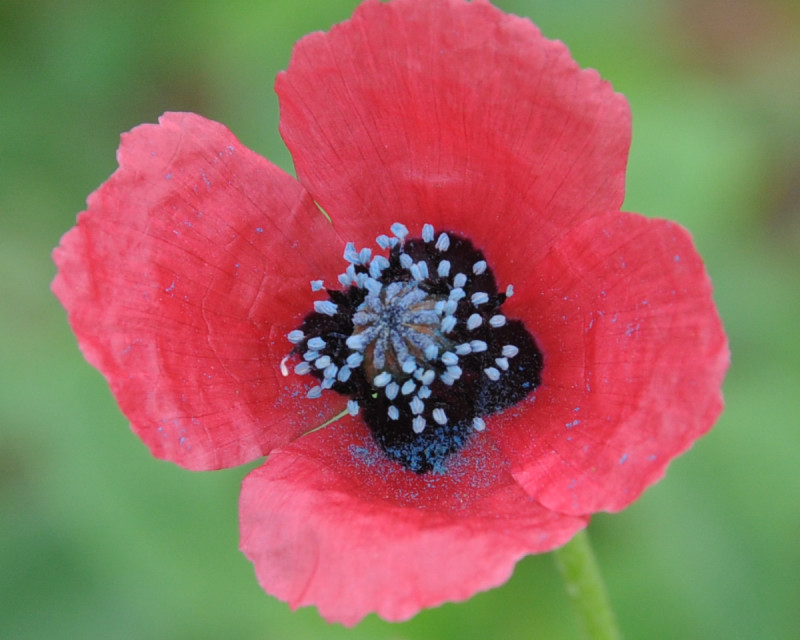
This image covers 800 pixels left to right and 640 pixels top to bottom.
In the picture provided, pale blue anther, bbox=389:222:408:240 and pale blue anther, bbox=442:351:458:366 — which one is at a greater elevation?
pale blue anther, bbox=389:222:408:240

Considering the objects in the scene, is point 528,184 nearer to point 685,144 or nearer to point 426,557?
point 426,557

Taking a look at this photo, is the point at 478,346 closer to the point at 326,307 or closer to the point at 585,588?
the point at 326,307

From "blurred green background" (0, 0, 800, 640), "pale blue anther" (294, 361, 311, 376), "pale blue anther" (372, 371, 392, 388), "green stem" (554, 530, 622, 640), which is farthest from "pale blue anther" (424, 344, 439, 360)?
"blurred green background" (0, 0, 800, 640)

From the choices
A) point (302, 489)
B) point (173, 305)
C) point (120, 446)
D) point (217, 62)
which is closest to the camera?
point (302, 489)

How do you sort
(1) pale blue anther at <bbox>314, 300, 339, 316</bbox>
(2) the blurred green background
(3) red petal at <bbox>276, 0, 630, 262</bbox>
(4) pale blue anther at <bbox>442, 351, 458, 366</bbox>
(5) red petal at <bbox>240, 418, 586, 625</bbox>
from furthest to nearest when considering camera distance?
(2) the blurred green background, (1) pale blue anther at <bbox>314, 300, 339, 316</bbox>, (4) pale blue anther at <bbox>442, 351, 458, 366</bbox>, (3) red petal at <bbox>276, 0, 630, 262</bbox>, (5) red petal at <bbox>240, 418, 586, 625</bbox>

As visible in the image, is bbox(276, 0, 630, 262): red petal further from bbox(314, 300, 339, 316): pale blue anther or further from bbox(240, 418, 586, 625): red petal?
bbox(240, 418, 586, 625): red petal

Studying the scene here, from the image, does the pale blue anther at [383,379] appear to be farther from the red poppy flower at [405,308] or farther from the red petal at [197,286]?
the red petal at [197,286]

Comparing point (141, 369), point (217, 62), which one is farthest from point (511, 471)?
point (217, 62)

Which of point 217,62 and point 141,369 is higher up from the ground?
point 217,62
